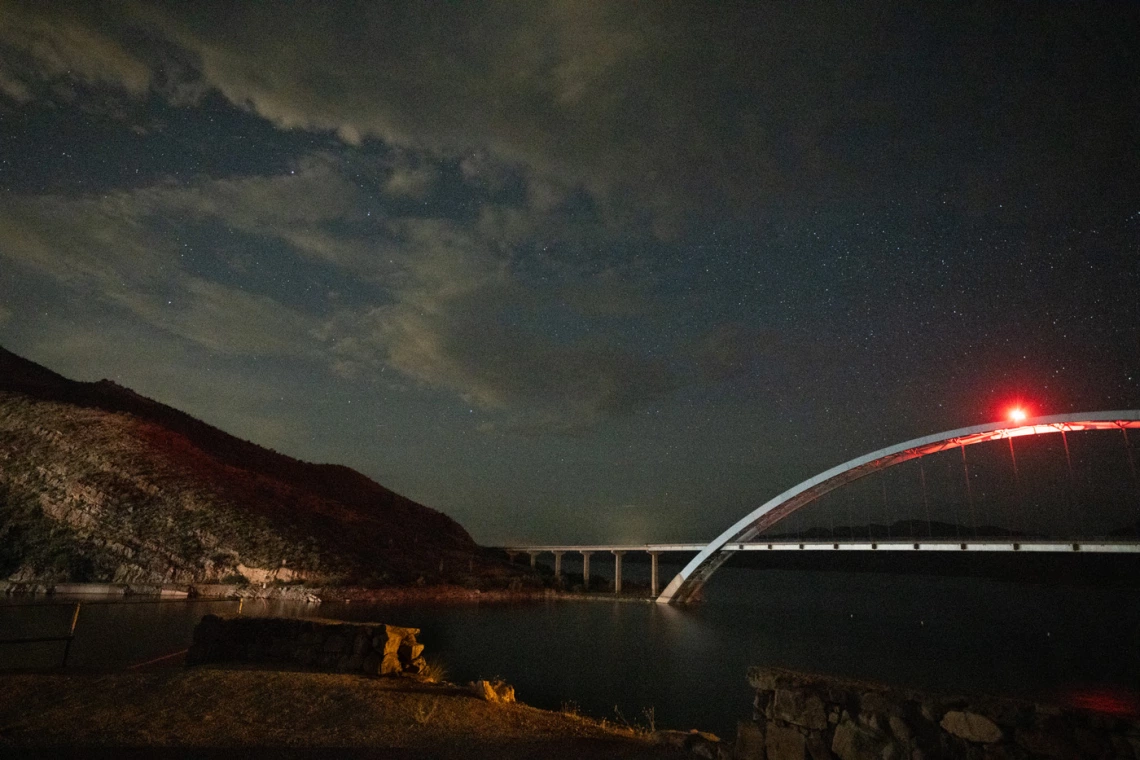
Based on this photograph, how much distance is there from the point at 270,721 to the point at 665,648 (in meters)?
26.1

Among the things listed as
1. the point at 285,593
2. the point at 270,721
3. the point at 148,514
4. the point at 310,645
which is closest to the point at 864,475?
the point at 285,593

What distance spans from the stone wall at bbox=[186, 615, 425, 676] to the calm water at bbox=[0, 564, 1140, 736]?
1.83m

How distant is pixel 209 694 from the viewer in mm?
8500

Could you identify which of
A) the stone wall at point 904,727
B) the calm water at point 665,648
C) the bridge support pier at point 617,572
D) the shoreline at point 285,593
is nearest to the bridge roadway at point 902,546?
the bridge support pier at point 617,572

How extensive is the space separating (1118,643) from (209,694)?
5896 cm

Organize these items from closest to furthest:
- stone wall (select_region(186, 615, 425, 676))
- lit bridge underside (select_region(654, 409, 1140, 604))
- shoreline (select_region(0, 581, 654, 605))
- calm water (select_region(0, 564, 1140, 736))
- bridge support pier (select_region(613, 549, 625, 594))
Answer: stone wall (select_region(186, 615, 425, 676))
calm water (select_region(0, 564, 1140, 736))
shoreline (select_region(0, 581, 654, 605))
lit bridge underside (select_region(654, 409, 1140, 604))
bridge support pier (select_region(613, 549, 625, 594))

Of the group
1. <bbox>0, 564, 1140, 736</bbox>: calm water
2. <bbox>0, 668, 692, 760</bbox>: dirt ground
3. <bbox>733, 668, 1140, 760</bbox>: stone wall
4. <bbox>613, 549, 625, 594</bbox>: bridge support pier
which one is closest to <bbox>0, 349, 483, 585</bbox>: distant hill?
<bbox>0, 564, 1140, 736</bbox>: calm water

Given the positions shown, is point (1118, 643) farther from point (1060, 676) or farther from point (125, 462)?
point (125, 462)

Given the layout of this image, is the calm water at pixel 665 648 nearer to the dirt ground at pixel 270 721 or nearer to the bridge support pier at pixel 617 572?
the dirt ground at pixel 270 721

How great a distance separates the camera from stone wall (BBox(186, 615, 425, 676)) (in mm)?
10922

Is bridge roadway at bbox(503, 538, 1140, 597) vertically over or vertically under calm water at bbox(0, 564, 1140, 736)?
over

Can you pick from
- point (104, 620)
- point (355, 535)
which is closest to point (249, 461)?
point (355, 535)

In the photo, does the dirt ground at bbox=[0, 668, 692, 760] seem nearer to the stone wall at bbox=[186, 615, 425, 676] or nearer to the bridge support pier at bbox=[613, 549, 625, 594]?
the stone wall at bbox=[186, 615, 425, 676]

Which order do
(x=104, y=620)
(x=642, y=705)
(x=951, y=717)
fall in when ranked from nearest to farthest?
(x=951, y=717) < (x=642, y=705) < (x=104, y=620)
